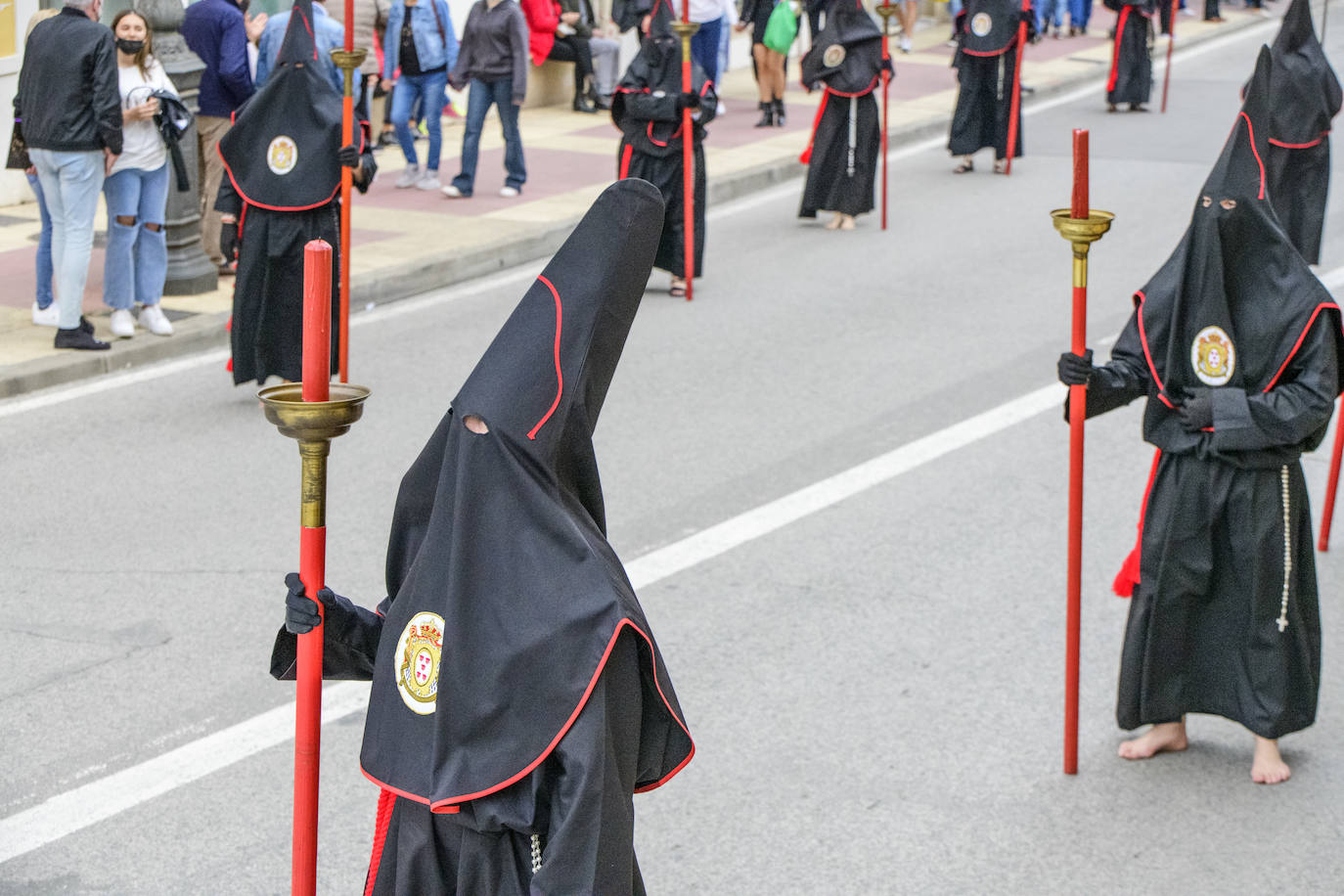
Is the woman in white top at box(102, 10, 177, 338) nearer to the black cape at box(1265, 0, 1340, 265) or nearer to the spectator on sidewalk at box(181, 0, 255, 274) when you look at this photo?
the spectator on sidewalk at box(181, 0, 255, 274)

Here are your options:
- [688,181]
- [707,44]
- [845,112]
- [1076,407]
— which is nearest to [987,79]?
[845,112]

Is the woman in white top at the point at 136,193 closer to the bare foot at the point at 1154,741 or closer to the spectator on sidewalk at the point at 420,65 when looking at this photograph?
the spectator on sidewalk at the point at 420,65

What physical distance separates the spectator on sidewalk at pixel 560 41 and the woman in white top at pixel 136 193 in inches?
275

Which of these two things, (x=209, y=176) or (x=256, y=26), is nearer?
(x=209, y=176)

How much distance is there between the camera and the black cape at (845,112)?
14.2 metres

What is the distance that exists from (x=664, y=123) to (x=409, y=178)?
4072 mm

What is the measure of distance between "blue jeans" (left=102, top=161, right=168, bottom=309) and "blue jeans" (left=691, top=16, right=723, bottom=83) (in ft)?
29.7

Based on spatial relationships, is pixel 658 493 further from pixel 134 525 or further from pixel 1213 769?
pixel 1213 769

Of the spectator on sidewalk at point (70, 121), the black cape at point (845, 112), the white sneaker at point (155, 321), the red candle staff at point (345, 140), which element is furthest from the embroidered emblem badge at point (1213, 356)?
the black cape at point (845, 112)

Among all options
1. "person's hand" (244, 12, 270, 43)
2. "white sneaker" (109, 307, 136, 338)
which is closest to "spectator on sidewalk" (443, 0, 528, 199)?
"person's hand" (244, 12, 270, 43)

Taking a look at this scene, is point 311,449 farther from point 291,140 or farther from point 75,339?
point 75,339

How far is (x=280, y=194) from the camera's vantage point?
941 centimetres

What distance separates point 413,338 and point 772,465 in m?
3.24

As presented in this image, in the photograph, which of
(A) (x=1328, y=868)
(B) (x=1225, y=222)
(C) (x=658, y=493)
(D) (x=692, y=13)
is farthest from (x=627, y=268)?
(D) (x=692, y=13)
